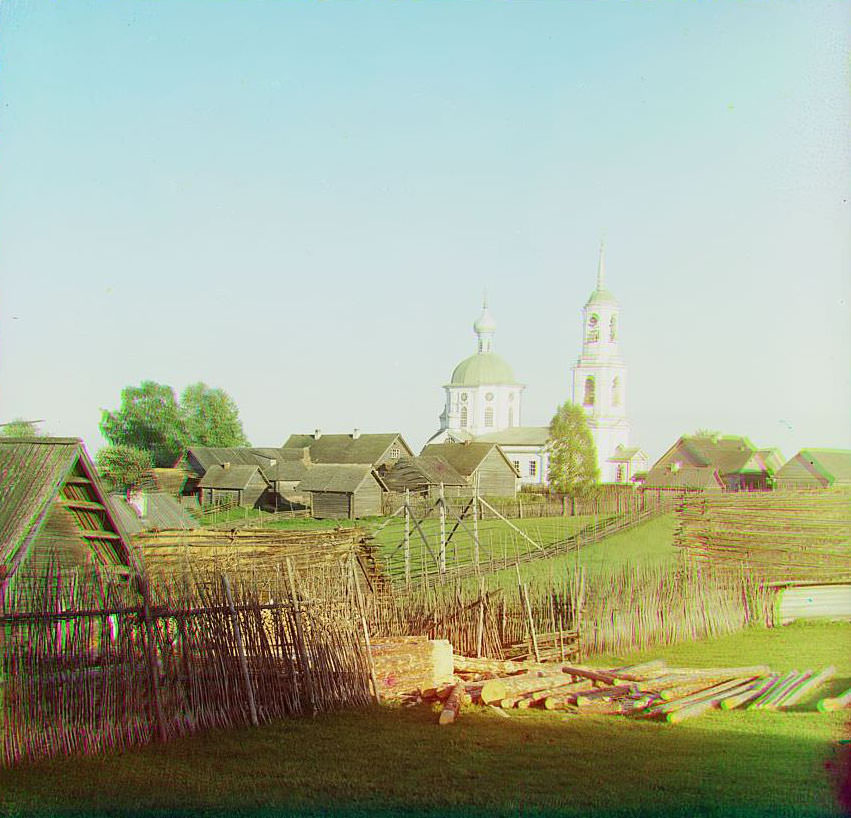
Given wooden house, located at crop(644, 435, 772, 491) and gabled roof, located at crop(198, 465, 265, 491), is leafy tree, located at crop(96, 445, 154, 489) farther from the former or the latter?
wooden house, located at crop(644, 435, 772, 491)

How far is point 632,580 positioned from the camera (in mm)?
15688

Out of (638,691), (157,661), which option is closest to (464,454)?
(638,691)

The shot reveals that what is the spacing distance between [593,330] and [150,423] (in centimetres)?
1593

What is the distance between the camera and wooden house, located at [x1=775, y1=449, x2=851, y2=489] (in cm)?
3119

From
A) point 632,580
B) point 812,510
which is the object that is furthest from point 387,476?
point 632,580

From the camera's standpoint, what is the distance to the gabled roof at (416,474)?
3262cm

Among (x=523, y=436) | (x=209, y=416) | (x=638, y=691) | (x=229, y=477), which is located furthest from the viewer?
(x=523, y=436)

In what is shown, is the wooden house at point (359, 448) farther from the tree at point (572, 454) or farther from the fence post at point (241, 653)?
the fence post at point (241, 653)

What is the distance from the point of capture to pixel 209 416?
106ft

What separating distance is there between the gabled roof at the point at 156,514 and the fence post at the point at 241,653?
11.6 meters

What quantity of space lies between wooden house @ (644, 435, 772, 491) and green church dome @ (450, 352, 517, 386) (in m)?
8.96

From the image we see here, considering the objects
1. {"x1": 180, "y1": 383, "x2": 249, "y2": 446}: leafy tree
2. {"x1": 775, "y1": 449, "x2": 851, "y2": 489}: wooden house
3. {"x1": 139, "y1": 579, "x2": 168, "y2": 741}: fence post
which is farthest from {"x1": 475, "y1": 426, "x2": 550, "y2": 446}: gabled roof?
{"x1": 139, "y1": 579, "x2": 168, "y2": 741}: fence post

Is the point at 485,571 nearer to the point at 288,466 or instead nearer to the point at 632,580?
the point at 632,580

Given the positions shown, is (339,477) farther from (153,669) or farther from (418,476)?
(153,669)
